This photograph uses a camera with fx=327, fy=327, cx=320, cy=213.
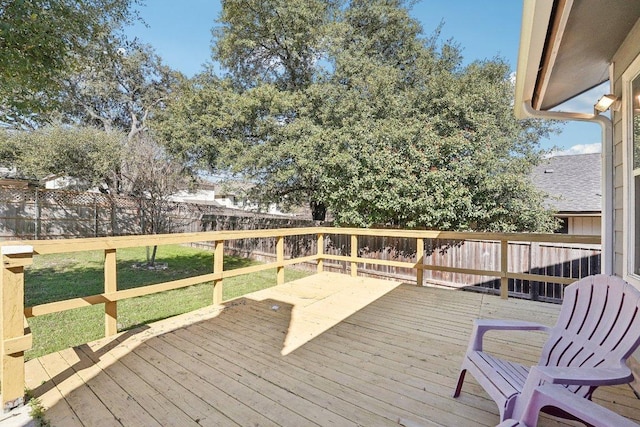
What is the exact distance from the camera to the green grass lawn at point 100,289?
4238mm

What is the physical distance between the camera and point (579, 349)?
1.90 metres

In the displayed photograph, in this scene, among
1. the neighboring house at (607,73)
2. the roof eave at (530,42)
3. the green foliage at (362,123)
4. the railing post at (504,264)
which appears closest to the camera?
the roof eave at (530,42)

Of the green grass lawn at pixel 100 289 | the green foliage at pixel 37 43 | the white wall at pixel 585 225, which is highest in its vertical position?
the green foliage at pixel 37 43

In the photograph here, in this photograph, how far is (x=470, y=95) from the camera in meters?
7.25

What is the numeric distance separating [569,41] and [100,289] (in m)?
7.46

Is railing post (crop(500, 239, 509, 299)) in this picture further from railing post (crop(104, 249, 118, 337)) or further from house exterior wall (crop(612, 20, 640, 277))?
railing post (crop(104, 249, 118, 337))

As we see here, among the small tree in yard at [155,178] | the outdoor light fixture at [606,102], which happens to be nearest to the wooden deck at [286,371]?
A: the outdoor light fixture at [606,102]

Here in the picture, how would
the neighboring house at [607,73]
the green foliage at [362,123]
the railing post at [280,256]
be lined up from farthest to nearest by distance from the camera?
the green foliage at [362,123]
the railing post at [280,256]
the neighboring house at [607,73]

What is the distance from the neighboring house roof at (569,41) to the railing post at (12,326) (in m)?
3.27

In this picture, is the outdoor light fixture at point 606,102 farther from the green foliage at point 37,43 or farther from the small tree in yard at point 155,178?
the small tree in yard at point 155,178

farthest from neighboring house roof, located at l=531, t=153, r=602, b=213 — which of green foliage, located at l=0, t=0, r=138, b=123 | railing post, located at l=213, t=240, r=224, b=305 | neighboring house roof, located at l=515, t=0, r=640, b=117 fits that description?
green foliage, located at l=0, t=0, r=138, b=123

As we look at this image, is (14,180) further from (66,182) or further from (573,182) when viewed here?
(573,182)

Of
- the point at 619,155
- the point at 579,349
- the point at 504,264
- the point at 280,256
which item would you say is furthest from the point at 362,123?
the point at 579,349

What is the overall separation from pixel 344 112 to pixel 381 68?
5.42 feet
